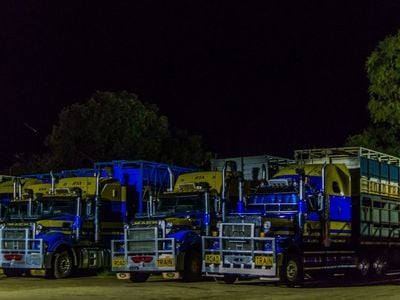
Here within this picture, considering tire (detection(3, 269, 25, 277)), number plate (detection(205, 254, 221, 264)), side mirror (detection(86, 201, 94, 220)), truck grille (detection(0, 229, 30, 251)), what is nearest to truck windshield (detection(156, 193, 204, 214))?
side mirror (detection(86, 201, 94, 220))

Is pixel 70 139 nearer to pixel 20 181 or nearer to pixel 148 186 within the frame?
pixel 20 181

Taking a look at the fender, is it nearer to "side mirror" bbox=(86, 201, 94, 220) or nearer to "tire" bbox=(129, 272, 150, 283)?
"side mirror" bbox=(86, 201, 94, 220)

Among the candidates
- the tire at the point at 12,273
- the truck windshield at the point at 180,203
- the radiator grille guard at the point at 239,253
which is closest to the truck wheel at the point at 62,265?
the tire at the point at 12,273

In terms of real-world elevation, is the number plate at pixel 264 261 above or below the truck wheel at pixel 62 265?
above

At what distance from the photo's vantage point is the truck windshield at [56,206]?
28047 millimetres

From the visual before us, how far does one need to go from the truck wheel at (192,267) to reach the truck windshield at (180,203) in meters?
1.74

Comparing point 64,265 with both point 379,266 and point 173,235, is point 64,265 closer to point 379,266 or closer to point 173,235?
point 173,235

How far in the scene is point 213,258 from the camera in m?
23.1

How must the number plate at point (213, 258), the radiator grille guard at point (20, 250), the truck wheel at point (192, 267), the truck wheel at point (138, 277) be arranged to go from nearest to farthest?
the number plate at point (213, 258), the truck wheel at point (192, 267), the truck wheel at point (138, 277), the radiator grille guard at point (20, 250)

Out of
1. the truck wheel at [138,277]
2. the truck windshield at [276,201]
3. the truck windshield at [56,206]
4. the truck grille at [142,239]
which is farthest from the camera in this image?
the truck windshield at [56,206]

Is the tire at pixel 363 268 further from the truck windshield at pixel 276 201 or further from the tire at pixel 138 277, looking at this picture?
the tire at pixel 138 277

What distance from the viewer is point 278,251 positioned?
2233cm

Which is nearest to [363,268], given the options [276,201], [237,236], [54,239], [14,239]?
[276,201]

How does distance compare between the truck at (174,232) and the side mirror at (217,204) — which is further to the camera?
the side mirror at (217,204)
